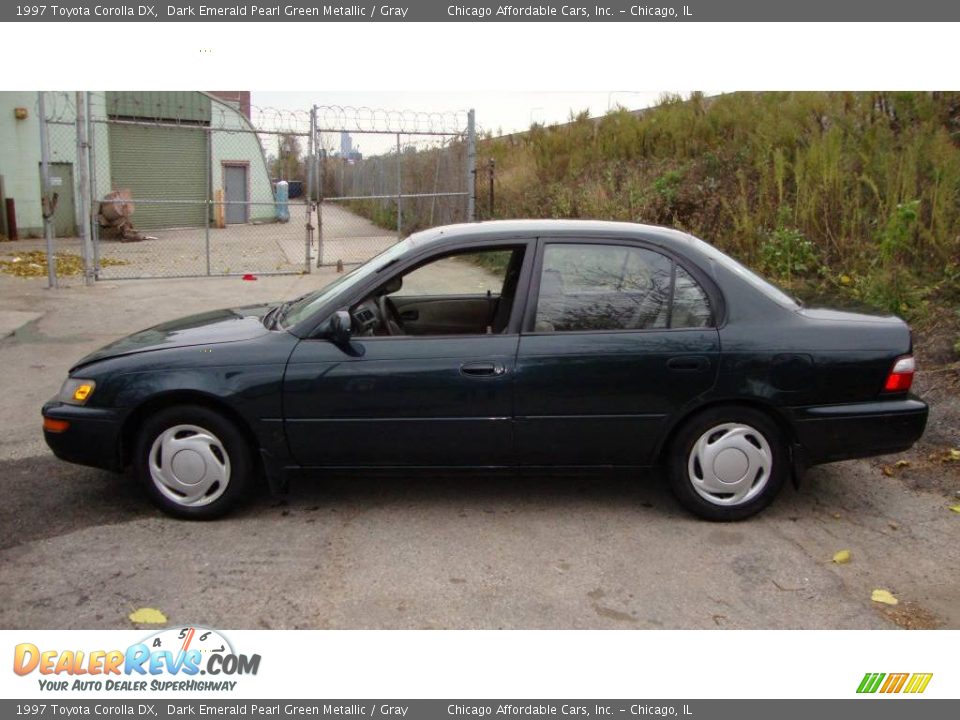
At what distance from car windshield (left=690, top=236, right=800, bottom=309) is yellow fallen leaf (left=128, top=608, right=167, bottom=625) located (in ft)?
10.3

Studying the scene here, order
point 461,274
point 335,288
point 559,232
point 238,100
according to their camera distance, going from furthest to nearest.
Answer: point 238,100 → point 461,274 → point 335,288 → point 559,232

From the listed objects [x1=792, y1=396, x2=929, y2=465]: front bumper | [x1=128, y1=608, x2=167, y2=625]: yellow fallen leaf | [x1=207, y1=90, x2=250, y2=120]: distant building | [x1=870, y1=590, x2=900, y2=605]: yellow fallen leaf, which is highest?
[x1=207, y1=90, x2=250, y2=120]: distant building

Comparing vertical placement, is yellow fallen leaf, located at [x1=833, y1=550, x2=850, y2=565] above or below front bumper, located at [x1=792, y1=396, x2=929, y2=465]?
below

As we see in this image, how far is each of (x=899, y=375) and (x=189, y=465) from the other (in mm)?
3625

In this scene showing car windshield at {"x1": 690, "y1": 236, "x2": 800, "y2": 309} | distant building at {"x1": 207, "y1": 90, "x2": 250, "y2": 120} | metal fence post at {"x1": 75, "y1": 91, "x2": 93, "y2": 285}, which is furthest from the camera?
distant building at {"x1": 207, "y1": 90, "x2": 250, "y2": 120}

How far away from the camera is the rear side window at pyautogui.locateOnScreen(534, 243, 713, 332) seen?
4531mm

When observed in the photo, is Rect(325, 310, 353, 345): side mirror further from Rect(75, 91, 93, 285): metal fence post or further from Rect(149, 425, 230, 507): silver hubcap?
Rect(75, 91, 93, 285): metal fence post

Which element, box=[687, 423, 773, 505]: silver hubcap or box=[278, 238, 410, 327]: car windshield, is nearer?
box=[687, 423, 773, 505]: silver hubcap

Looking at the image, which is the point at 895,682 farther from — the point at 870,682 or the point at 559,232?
the point at 559,232

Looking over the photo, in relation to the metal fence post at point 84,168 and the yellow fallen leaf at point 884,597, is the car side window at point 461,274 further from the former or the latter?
the metal fence post at point 84,168

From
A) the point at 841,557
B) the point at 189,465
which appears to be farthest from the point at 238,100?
the point at 841,557

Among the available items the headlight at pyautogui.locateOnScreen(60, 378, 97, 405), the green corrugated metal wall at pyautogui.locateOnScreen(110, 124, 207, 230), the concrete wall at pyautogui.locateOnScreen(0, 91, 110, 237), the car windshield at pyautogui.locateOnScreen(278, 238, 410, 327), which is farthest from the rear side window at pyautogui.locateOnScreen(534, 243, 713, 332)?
the green corrugated metal wall at pyautogui.locateOnScreen(110, 124, 207, 230)

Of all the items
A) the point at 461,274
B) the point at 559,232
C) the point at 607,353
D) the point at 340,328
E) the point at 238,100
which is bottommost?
the point at 607,353

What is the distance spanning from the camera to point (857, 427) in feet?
14.6
